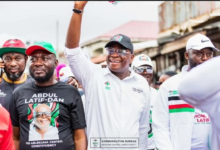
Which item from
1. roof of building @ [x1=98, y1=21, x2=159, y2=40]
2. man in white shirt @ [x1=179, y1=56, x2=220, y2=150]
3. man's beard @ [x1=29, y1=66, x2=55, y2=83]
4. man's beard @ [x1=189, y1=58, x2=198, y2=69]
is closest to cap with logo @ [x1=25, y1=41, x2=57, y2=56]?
man's beard @ [x1=29, y1=66, x2=55, y2=83]

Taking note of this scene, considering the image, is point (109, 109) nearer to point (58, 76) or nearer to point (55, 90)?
point (55, 90)

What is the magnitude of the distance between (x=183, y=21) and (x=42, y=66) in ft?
43.5

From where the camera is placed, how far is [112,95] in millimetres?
4125

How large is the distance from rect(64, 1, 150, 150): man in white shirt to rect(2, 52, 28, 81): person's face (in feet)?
3.56

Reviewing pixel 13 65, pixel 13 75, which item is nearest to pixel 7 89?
pixel 13 75

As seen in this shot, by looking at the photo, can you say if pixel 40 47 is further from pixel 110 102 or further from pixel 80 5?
pixel 110 102

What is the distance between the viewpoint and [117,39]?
14.1 ft

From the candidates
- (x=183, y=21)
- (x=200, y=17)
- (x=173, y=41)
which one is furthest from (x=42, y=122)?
(x=183, y=21)

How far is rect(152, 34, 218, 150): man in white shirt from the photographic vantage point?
4344 mm

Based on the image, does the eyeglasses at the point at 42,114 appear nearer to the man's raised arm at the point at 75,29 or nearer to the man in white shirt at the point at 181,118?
the man's raised arm at the point at 75,29

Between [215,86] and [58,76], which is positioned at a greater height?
[58,76]

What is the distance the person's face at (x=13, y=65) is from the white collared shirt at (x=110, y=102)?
3.59ft

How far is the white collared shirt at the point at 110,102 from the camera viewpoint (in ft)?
13.2

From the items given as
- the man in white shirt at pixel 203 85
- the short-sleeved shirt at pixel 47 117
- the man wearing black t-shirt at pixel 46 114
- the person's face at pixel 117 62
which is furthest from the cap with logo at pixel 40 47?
the man in white shirt at pixel 203 85
